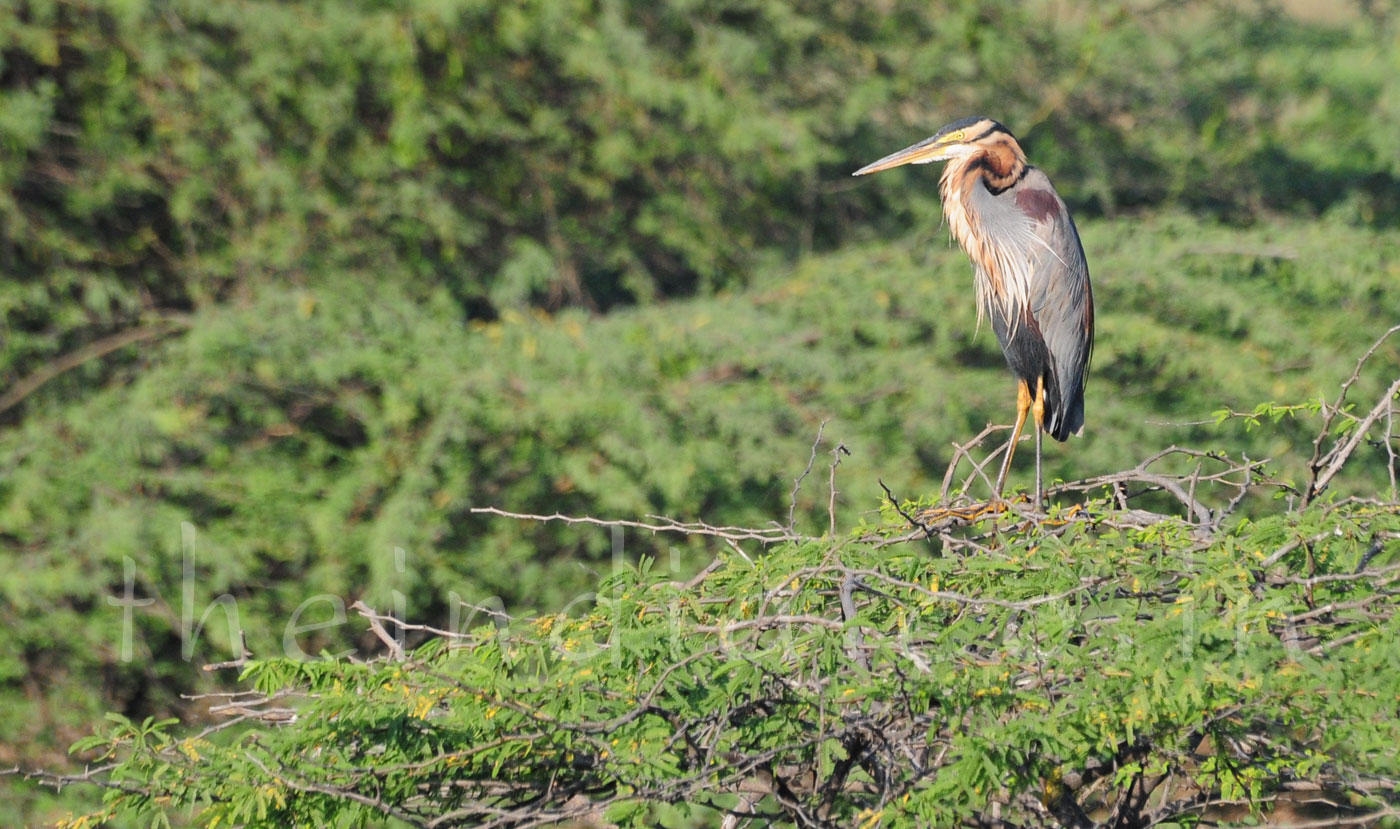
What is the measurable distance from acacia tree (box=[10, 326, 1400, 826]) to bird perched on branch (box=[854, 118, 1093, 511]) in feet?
4.76

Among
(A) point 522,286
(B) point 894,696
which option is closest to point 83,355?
(A) point 522,286

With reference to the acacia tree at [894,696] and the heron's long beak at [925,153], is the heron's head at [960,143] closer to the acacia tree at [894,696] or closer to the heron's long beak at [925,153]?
the heron's long beak at [925,153]

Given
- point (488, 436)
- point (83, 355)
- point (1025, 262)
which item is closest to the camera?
point (1025, 262)

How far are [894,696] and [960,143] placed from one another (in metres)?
2.47

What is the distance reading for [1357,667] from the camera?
2.36 metres

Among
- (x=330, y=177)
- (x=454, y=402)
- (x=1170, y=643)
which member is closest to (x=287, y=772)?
(x=1170, y=643)

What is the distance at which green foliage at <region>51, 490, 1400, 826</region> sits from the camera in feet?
7.89

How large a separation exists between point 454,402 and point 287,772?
169 inches

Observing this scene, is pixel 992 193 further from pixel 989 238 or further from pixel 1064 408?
pixel 1064 408

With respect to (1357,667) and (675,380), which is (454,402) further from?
(1357,667)

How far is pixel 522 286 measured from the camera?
870cm

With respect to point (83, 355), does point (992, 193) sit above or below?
above

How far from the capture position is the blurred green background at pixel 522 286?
6.92m

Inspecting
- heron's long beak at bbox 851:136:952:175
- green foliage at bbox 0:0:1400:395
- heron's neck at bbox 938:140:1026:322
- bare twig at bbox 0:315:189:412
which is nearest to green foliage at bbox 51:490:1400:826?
heron's neck at bbox 938:140:1026:322
